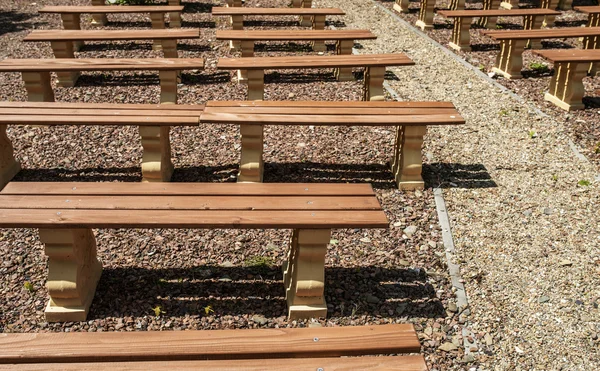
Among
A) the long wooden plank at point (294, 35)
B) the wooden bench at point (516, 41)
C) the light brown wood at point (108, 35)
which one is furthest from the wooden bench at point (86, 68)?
the wooden bench at point (516, 41)

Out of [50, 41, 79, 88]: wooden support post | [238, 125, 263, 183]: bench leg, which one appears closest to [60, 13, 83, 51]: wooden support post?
[50, 41, 79, 88]: wooden support post

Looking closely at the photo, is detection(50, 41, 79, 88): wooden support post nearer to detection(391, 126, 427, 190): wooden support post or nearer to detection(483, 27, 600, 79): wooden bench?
detection(391, 126, 427, 190): wooden support post

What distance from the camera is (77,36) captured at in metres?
7.37

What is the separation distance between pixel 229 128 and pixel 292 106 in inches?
49.0

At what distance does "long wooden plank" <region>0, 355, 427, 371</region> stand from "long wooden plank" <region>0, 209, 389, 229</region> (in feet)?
3.33

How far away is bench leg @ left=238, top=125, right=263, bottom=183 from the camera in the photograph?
16.6 ft

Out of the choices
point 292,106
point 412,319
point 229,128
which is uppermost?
point 292,106

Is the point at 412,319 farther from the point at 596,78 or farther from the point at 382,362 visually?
the point at 596,78

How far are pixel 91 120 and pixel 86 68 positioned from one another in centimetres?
181

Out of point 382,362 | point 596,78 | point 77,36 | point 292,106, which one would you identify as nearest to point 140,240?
point 292,106

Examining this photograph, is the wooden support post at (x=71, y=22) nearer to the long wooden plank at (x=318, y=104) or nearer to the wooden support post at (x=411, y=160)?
the long wooden plank at (x=318, y=104)

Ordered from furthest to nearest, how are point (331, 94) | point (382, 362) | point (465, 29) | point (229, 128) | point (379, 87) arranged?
point (465, 29) → point (331, 94) → point (379, 87) → point (229, 128) → point (382, 362)

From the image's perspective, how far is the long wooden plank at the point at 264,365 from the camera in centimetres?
251

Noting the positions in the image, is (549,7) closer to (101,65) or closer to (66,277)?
(101,65)
